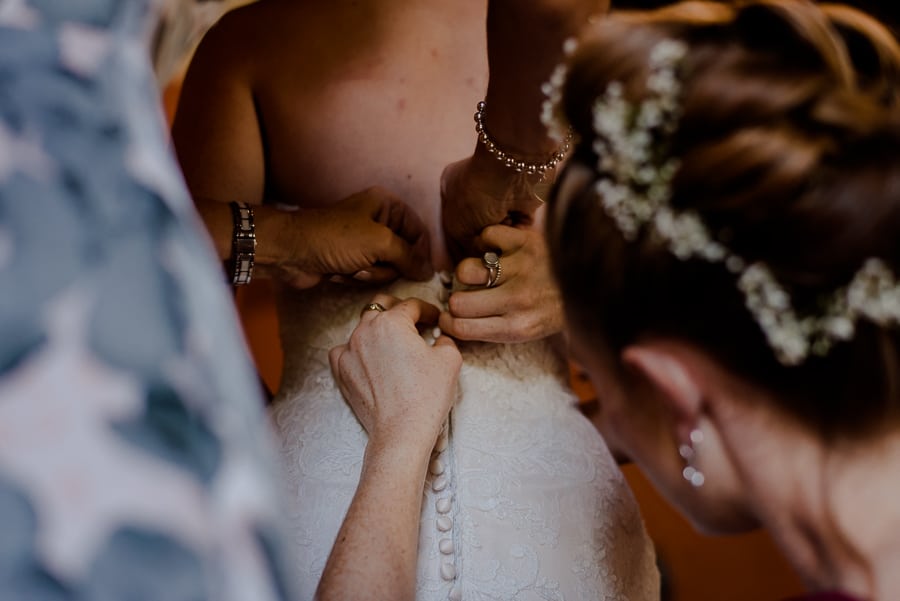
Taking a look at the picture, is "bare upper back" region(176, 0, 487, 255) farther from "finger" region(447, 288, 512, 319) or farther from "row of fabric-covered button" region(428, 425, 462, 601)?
"row of fabric-covered button" region(428, 425, 462, 601)

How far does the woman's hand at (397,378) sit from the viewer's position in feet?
2.87

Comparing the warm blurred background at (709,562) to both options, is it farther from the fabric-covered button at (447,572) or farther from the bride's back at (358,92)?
the fabric-covered button at (447,572)

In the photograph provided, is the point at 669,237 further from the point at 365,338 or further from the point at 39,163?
the point at 365,338

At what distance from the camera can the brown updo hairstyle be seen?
1.66 feet

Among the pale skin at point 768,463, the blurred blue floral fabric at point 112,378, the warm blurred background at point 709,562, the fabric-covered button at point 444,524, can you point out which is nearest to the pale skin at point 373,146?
the fabric-covered button at point 444,524

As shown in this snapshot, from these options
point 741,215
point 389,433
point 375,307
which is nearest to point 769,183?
point 741,215

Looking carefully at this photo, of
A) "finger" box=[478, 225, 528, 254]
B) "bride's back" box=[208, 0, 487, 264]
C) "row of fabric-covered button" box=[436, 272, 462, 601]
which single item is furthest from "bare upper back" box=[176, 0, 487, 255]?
"row of fabric-covered button" box=[436, 272, 462, 601]

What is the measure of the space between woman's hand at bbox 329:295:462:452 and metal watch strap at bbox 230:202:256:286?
0.47 feet

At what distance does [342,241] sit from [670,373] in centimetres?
52

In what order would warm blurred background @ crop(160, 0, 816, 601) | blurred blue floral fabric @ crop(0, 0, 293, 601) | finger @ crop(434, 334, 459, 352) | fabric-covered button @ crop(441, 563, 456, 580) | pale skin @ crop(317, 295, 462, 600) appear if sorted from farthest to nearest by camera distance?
warm blurred background @ crop(160, 0, 816, 601), finger @ crop(434, 334, 459, 352), fabric-covered button @ crop(441, 563, 456, 580), pale skin @ crop(317, 295, 462, 600), blurred blue floral fabric @ crop(0, 0, 293, 601)

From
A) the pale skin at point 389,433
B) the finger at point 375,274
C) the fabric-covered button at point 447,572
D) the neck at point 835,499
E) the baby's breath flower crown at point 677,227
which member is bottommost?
the fabric-covered button at point 447,572

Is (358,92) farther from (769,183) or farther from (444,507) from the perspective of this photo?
(769,183)

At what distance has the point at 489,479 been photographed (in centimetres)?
94

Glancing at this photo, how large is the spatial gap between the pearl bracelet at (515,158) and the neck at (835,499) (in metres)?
0.44
